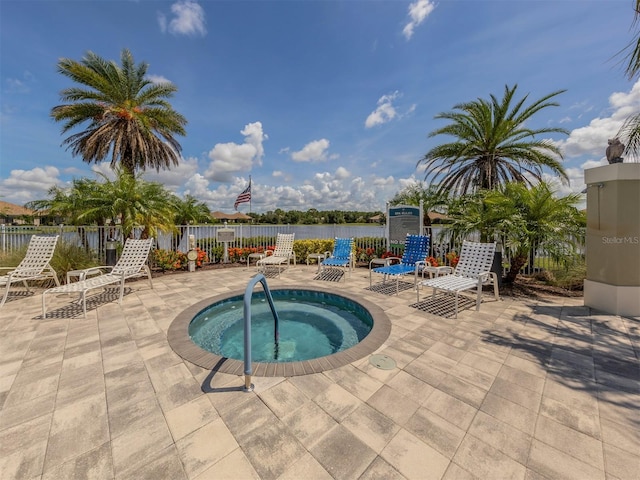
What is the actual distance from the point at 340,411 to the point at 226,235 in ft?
27.7

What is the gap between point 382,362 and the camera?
9.33 ft

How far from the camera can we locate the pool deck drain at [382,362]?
275 centimetres

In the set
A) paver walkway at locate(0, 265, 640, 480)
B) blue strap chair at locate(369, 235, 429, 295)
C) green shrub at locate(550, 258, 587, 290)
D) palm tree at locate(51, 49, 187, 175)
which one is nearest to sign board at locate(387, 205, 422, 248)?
blue strap chair at locate(369, 235, 429, 295)

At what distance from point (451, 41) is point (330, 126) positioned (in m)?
7.66

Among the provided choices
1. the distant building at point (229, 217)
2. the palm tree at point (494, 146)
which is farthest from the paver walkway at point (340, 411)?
the distant building at point (229, 217)

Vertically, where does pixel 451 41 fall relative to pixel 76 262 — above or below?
above

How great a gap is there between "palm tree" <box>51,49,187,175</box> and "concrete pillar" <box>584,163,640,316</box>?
1543cm

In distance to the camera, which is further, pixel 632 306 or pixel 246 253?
pixel 246 253

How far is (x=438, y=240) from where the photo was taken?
7.82 metres

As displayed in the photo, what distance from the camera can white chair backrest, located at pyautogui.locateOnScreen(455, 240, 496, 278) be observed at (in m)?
5.01

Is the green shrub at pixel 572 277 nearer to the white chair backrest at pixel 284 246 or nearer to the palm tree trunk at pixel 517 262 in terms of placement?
the palm tree trunk at pixel 517 262

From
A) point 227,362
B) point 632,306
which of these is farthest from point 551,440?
point 632,306

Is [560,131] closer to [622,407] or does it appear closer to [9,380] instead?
[622,407]

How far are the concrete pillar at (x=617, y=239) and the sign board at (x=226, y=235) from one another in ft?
31.4
